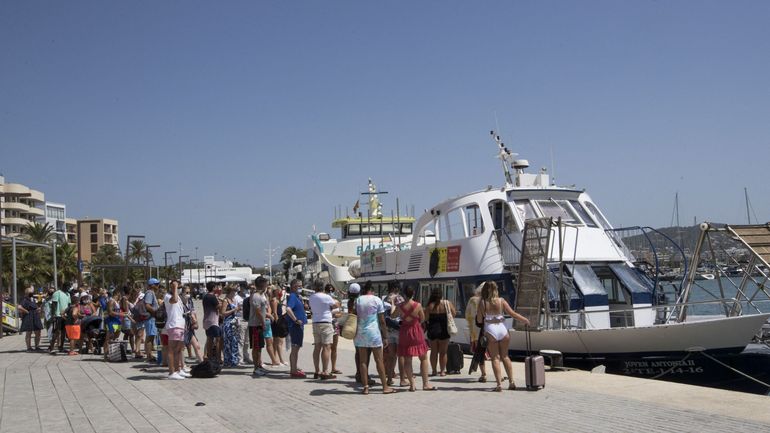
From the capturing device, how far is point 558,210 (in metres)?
17.1

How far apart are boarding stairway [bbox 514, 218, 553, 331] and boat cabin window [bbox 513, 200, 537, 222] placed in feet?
6.25

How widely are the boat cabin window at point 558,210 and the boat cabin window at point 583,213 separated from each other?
21cm

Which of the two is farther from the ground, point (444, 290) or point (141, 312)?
point (444, 290)

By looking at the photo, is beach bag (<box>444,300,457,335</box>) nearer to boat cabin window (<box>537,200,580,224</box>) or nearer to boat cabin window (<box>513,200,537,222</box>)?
boat cabin window (<box>513,200,537,222</box>)

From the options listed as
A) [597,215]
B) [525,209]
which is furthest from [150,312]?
[597,215]

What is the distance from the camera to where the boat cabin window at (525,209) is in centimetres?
1686

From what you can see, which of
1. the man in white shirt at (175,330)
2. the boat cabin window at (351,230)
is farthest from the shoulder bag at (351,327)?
the boat cabin window at (351,230)

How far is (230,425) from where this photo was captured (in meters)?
8.31

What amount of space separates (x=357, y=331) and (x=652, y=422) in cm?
419

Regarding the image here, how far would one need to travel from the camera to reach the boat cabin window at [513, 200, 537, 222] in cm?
1686

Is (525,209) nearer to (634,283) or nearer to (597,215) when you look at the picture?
(597,215)

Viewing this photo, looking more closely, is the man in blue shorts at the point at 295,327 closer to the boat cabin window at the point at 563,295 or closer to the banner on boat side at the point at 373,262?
the boat cabin window at the point at 563,295

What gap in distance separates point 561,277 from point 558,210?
3188 millimetres

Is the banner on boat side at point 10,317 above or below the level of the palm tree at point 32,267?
below
